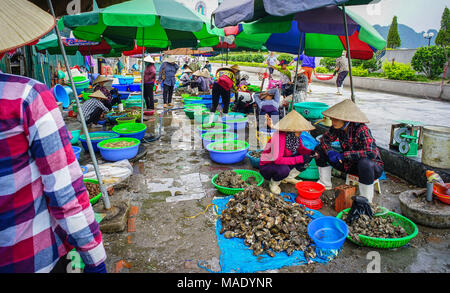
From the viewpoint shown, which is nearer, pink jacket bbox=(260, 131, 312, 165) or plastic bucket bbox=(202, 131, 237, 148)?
pink jacket bbox=(260, 131, 312, 165)

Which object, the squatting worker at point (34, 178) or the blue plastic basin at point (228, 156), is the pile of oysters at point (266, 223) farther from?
the squatting worker at point (34, 178)

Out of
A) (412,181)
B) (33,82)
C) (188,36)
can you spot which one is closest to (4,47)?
(33,82)

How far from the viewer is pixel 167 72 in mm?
10008

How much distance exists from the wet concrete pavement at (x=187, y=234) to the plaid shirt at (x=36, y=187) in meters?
1.45

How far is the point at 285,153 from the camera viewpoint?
383 centimetres

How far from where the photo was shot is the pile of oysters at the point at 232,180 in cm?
377

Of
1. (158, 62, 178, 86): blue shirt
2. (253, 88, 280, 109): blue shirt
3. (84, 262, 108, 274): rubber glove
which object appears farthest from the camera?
(158, 62, 178, 86): blue shirt

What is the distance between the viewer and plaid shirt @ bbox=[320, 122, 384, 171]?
3430mm

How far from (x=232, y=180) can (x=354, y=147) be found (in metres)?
1.66

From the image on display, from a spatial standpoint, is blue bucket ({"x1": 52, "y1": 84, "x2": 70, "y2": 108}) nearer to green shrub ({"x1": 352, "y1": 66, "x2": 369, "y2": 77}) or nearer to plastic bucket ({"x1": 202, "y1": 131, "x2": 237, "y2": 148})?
plastic bucket ({"x1": 202, "y1": 131, "x2": 237, "y2": 148})

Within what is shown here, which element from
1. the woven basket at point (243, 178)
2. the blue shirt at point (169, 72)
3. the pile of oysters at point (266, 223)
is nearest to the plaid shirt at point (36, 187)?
the pile of oysters at point (266, 223)

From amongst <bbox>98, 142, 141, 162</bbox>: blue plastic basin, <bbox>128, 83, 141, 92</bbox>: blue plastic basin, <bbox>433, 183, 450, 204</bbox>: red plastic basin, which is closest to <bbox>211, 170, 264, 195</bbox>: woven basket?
<bbox>98, 142, 141, 162</bbox>: blue plastic basin

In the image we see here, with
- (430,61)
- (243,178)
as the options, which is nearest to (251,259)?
(243,178)

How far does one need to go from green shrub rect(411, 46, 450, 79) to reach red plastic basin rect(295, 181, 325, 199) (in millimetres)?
13959
